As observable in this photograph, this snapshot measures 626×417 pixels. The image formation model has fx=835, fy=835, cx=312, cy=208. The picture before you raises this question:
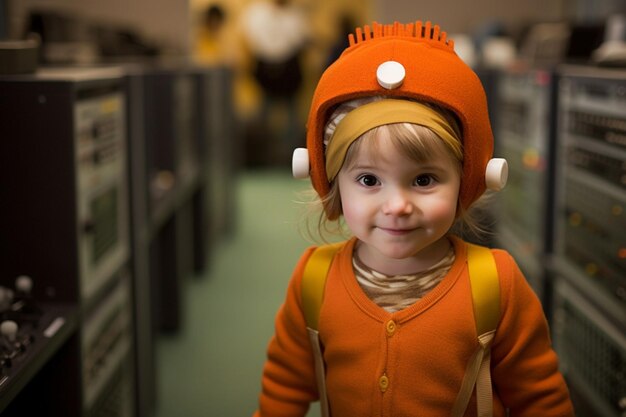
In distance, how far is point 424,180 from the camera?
4.29ft

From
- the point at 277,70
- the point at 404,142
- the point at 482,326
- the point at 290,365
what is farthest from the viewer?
the point at 277,70

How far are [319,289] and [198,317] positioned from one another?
9.06 ft

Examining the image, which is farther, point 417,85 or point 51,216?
point 51,216

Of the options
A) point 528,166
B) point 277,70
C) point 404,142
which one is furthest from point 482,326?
point 277,70

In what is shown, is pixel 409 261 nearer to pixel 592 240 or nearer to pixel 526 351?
pixel 526 351

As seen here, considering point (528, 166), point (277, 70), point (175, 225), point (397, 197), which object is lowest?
point (175, 225)

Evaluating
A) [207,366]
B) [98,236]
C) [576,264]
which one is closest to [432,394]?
[98,236]

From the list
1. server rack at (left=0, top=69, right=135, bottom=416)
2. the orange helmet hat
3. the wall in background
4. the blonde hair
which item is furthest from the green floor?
the wall in background

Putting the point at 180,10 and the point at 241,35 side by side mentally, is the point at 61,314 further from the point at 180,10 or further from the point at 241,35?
the point at 241,35

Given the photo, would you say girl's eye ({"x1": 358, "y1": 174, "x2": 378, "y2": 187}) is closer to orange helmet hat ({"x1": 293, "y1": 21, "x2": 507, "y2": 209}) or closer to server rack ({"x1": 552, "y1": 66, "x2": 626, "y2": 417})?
orange helmet hat ({"x1": 293, "y1": 21, "x2": 507, "y2": 209})

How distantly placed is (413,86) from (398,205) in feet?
0.60

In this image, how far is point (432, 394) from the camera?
1.35 meters

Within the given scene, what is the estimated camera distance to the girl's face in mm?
1271

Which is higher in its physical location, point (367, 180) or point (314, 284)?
point (367, 180)
